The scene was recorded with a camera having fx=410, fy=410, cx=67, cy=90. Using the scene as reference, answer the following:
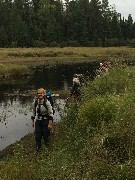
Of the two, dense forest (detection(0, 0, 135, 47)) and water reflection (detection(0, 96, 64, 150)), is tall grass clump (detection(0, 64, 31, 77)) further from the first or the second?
dense forest (detection(0, 0, 135, 47))

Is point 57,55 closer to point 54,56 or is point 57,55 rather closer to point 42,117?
point 54,56

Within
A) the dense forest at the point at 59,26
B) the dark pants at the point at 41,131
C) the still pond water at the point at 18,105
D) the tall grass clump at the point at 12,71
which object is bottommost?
the still pond water at the point at 18,105

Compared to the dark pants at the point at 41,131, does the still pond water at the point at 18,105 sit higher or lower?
lower

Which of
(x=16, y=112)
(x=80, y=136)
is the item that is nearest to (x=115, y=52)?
(x=16, y=112)

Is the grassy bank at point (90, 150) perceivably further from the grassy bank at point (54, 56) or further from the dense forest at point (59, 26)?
the dense forest at point (59, 26)

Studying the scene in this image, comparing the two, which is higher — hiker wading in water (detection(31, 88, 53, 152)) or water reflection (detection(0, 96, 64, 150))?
hiker wading in water (detection(31, 88, 53, 152))

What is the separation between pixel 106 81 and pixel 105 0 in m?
135

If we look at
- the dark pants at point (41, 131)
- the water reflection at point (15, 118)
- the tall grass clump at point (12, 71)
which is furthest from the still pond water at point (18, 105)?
the dark pants at point (41, 131)

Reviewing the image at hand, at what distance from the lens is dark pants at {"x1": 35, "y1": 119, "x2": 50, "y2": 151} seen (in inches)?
558

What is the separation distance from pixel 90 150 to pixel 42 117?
3594mm

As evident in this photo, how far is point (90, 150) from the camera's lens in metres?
10.8

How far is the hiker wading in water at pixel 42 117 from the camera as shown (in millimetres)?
13711

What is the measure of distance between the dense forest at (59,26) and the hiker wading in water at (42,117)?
81986 millimetres

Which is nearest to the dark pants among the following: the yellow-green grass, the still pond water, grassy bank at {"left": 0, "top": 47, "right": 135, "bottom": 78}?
the still pond water
